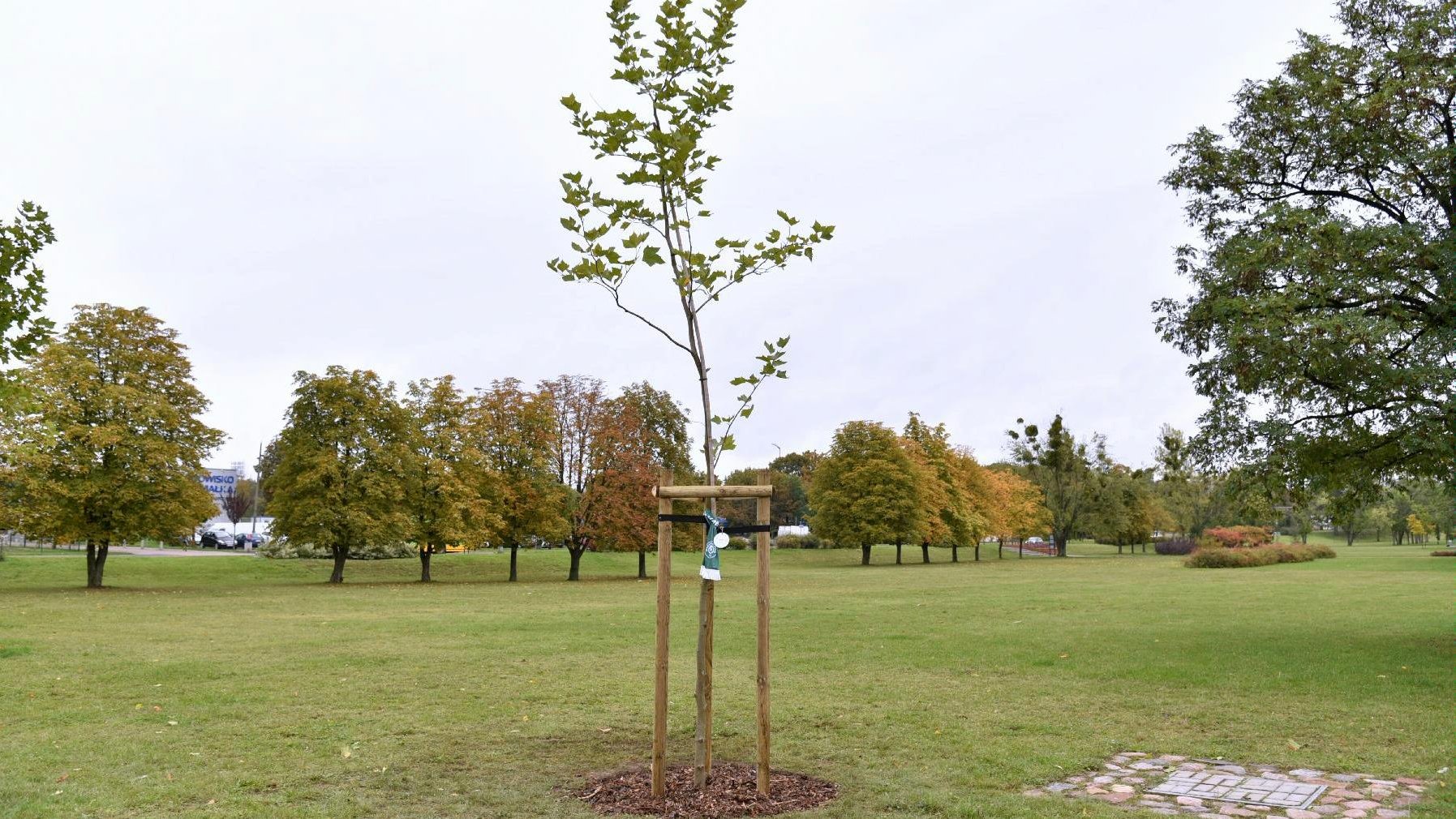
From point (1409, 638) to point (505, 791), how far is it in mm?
15171

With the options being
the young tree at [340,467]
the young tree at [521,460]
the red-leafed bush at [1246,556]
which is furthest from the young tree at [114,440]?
the red-leafed bush at [1246,556]

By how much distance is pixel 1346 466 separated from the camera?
14227mm

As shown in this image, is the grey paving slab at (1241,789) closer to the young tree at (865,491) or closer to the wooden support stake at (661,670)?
the wooden support stake at (661,670)

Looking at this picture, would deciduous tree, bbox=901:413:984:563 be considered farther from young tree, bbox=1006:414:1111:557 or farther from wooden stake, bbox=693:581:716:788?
wooden stake, bbox=693:581:716:788

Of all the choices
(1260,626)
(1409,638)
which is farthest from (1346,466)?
(1260,626)

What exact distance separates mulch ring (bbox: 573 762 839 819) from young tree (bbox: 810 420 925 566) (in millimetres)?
45198

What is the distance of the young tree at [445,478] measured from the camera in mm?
36156

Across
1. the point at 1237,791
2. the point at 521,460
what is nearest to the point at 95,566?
the point at 521,460

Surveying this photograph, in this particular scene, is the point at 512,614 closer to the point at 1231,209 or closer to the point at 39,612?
the point at 39,612

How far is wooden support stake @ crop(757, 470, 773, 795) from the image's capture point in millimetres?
6523

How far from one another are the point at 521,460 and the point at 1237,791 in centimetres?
3463

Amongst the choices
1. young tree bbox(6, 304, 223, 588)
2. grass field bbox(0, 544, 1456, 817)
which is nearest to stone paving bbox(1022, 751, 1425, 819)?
grass field bbox(0, 544, 1456, 817)

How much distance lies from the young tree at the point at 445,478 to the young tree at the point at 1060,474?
144 ft

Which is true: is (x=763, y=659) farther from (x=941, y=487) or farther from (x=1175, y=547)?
(x=1175, y=547)
